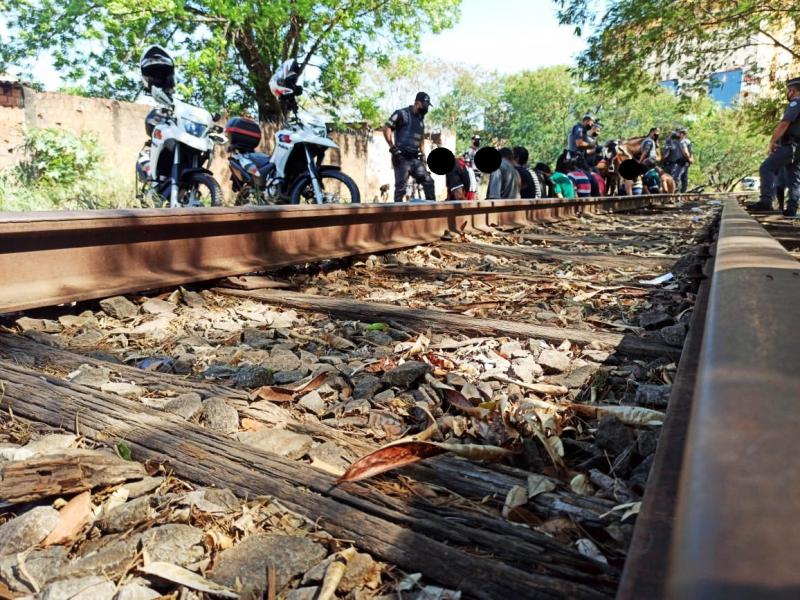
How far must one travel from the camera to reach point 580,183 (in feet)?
44.6

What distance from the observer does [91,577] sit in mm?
797

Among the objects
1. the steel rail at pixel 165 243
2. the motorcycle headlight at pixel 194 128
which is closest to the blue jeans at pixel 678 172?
the motorcycle headlight at pixel 194 128

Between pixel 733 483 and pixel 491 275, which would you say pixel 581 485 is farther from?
Answer: pixel 491 275

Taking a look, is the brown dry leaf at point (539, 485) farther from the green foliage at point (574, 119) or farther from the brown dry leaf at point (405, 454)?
the green foliage at point (574, 119)

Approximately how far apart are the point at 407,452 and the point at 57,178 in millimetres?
11554

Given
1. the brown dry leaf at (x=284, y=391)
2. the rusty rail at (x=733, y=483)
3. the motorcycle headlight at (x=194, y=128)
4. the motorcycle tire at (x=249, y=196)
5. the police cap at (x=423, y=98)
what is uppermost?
the police cap at (x=423, y=98)

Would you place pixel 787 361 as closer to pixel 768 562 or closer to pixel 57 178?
pixel 768 562

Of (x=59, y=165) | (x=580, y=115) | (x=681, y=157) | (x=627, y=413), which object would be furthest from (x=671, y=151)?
(x=580, y=115)

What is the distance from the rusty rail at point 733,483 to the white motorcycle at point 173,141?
17.7ft

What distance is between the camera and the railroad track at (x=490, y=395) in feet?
1.44

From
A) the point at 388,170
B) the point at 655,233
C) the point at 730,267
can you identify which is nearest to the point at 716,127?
the point at 388,170

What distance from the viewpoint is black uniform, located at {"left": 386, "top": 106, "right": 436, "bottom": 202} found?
331 inches

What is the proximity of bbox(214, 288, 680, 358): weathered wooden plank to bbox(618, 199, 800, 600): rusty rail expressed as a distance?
39.4 inches

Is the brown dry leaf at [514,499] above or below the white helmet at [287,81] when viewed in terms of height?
below
